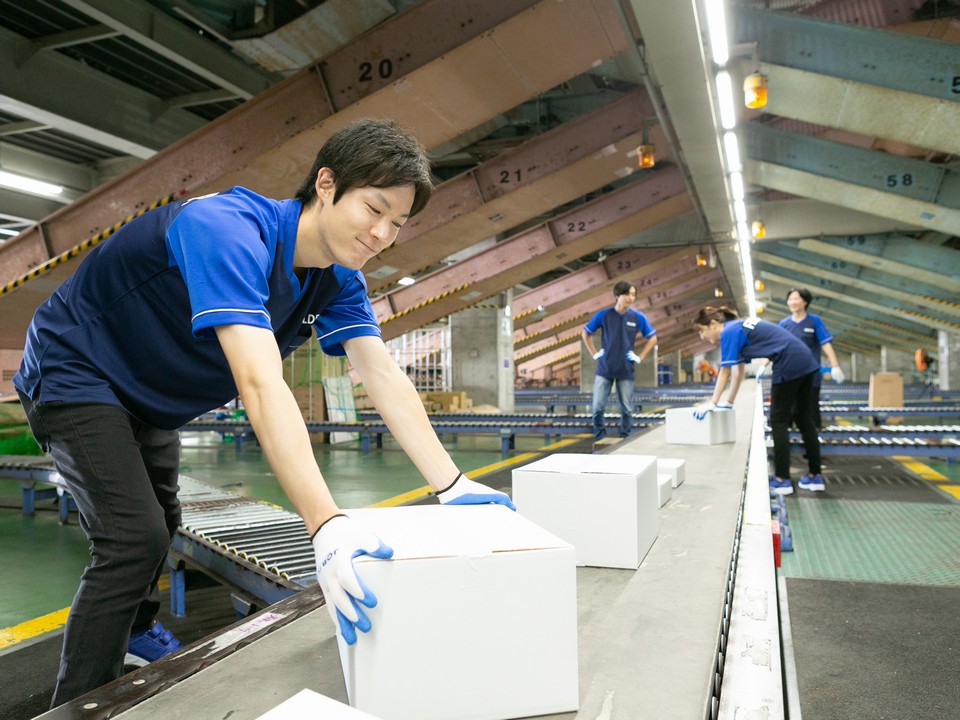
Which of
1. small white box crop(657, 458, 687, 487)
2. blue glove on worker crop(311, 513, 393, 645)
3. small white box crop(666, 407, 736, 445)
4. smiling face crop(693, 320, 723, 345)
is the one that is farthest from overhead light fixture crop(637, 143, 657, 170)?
blue glove on worker crop(311, 513, 393, 645)

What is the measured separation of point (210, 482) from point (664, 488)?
213 inches

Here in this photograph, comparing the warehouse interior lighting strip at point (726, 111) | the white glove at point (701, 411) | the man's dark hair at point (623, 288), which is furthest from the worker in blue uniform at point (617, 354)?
the white glove at point (701, 411)

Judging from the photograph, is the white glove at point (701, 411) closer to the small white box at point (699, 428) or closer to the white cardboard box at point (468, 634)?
the small white box at point (699, 428)

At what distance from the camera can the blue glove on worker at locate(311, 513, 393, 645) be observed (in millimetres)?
1166

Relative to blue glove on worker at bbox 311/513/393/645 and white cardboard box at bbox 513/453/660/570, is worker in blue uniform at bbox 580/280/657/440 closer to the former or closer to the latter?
white cardboard box at bbox 513/453/660/570

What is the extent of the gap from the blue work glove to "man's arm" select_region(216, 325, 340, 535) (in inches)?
18.9

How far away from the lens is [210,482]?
7.01 meters

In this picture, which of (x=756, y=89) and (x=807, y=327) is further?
(x=807, y=327)

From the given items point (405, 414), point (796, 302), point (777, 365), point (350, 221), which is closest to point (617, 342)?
point (796, 302)

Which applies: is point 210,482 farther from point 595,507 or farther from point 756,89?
point 756,89

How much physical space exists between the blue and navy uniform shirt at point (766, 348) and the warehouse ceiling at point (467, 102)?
1969mm

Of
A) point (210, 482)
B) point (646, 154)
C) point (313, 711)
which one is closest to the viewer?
point (313, 711)

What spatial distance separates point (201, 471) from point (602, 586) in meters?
7.01

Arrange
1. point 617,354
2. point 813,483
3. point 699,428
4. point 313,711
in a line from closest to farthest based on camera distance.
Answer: point 313,711
point 699,428
point 813,483
point 617,354
